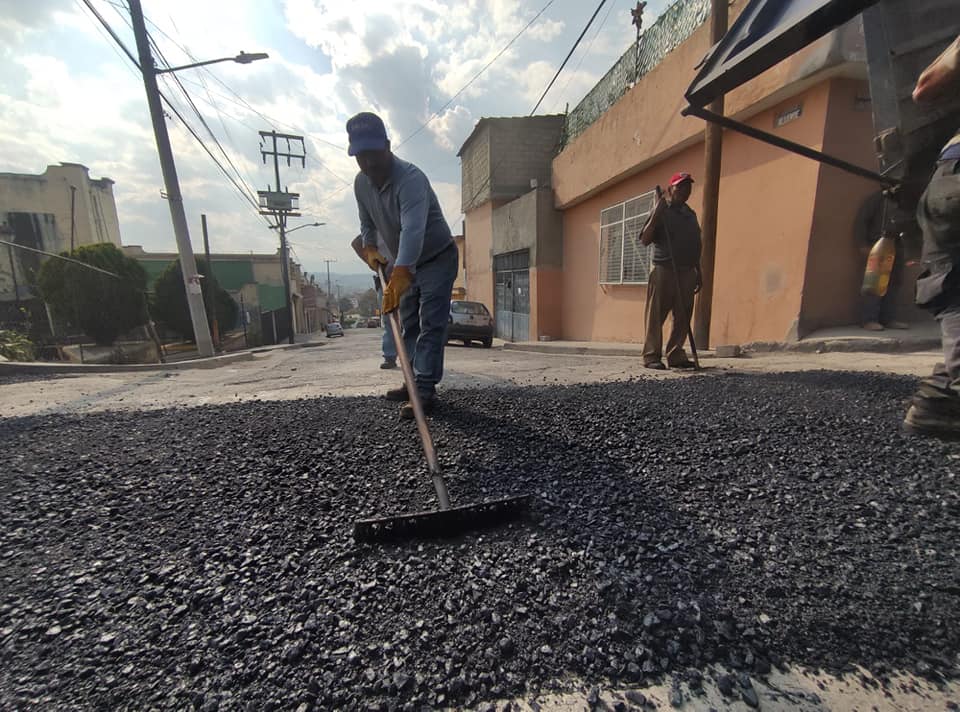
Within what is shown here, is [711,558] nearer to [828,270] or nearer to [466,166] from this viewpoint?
[828,270]

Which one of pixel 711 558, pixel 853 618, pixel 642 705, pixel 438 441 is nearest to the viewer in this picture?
pixel 642 705

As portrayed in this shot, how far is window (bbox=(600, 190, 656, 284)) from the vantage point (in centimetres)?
754

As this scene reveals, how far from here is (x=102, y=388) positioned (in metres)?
3.69

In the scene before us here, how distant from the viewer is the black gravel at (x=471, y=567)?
785 millimetres

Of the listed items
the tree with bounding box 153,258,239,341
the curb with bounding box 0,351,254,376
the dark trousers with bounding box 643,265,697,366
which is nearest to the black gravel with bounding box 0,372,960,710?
the dark trousers with bounding box 643,265,697,366

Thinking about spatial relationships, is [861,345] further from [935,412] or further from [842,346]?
[935,412]

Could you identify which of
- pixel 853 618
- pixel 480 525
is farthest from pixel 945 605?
pixel 480 525

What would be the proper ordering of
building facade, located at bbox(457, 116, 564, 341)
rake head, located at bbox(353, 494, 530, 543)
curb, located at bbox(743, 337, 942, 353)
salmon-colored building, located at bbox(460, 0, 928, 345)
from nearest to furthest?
rake head, located at bbox(353, 494, 530, 543), curb, located at bbox(743, 337, 942, 353), salmon-colored building, located at bbox(460, 0, 928, 345), building facade, located at bbox(457, 116, 564, 341)

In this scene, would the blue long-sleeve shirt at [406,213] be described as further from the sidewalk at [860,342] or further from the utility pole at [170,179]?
the utility pole at [170,179]

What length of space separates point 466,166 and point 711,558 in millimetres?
19115

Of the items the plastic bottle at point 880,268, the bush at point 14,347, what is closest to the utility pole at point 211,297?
the bush at point 14,347

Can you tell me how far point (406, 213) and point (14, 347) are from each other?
326 inches

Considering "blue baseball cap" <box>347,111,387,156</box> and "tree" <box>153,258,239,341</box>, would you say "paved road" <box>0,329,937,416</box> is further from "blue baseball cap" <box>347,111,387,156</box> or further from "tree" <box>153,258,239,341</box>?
"tree" <box>153,258,239,341</box>

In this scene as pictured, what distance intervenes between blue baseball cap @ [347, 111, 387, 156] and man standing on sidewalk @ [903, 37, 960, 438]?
7.92 feet
